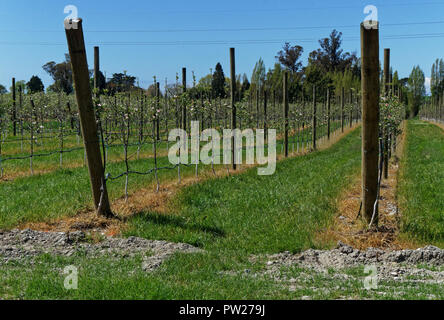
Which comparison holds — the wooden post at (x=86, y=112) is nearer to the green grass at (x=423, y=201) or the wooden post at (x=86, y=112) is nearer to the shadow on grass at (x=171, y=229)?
the shadow on grass at (x=171, y=229)

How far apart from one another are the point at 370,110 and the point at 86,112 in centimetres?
450

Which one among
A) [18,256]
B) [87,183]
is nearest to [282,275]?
[18,256]

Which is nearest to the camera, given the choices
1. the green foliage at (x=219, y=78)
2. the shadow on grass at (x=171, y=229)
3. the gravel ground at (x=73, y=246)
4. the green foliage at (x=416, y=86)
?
the gravel ground at (x=73, y=246)

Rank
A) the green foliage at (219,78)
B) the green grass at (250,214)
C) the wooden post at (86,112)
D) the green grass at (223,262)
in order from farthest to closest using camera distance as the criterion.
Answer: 1. the green foliage at (219,78)
2. the wooden post at (86,112)
3. the green grass at (250,214)
4. the green grass at (223,262)

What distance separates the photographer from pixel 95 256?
19.6 feet

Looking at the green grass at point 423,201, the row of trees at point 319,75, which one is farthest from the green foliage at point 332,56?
the green grass at point 423,201

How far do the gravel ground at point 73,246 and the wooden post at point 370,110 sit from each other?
2916 mm

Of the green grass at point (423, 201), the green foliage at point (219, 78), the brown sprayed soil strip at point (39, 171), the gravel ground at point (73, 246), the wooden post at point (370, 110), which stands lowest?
the gravel ground at point (73, 246)

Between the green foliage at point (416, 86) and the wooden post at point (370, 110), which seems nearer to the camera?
the wooden post at point (370, 110)

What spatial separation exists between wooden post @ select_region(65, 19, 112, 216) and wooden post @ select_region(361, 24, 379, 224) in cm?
432

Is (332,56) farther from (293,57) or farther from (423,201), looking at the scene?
(423,201)

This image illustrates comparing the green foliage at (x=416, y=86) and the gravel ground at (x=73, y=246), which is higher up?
the green foliage at (x=416, y=86)

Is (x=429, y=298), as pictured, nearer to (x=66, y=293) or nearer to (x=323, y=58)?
(x=66, y=293)

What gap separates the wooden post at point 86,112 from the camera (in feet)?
23.4
